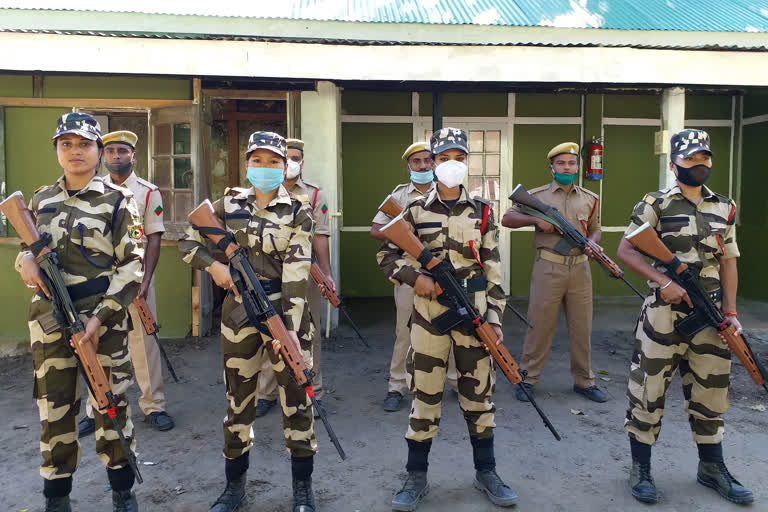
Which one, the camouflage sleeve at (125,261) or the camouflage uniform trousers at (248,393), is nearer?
the camouflage sleeve at (125,261)

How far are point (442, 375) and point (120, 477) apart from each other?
5.60ft

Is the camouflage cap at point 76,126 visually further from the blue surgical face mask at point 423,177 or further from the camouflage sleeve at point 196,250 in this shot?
the blue surgical face mask at point 423,177

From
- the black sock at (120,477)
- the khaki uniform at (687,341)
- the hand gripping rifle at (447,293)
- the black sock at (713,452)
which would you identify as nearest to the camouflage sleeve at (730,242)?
the khaki uniform at (687,341)

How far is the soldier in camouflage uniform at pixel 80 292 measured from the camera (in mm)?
2699

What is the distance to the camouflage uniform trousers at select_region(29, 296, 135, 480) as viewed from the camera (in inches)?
106

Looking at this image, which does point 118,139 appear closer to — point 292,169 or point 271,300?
point 292,169

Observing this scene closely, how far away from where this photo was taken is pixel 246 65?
5246mm

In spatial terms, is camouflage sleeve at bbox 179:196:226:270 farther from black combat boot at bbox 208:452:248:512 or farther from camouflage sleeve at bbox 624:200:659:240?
camouflage sleeve at bbox 624:200:659:240

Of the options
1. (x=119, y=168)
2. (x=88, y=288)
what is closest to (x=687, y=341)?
(x=88, y=288)

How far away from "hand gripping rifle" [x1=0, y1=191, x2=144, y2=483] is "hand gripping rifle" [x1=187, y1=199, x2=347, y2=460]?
0.67m

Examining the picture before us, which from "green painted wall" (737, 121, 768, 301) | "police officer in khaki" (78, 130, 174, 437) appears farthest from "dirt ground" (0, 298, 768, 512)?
"green painted wall" (737, 121, 768, 301)

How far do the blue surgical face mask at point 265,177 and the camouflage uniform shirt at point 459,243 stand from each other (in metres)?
0.72

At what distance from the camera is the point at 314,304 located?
4.46 m

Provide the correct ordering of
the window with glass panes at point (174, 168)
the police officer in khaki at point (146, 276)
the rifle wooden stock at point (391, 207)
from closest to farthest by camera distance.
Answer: the rifle wooden stock at point (391, 207) → the police officer in khaki at point (146, 276) → the window with glass panes at point (174, 168)
